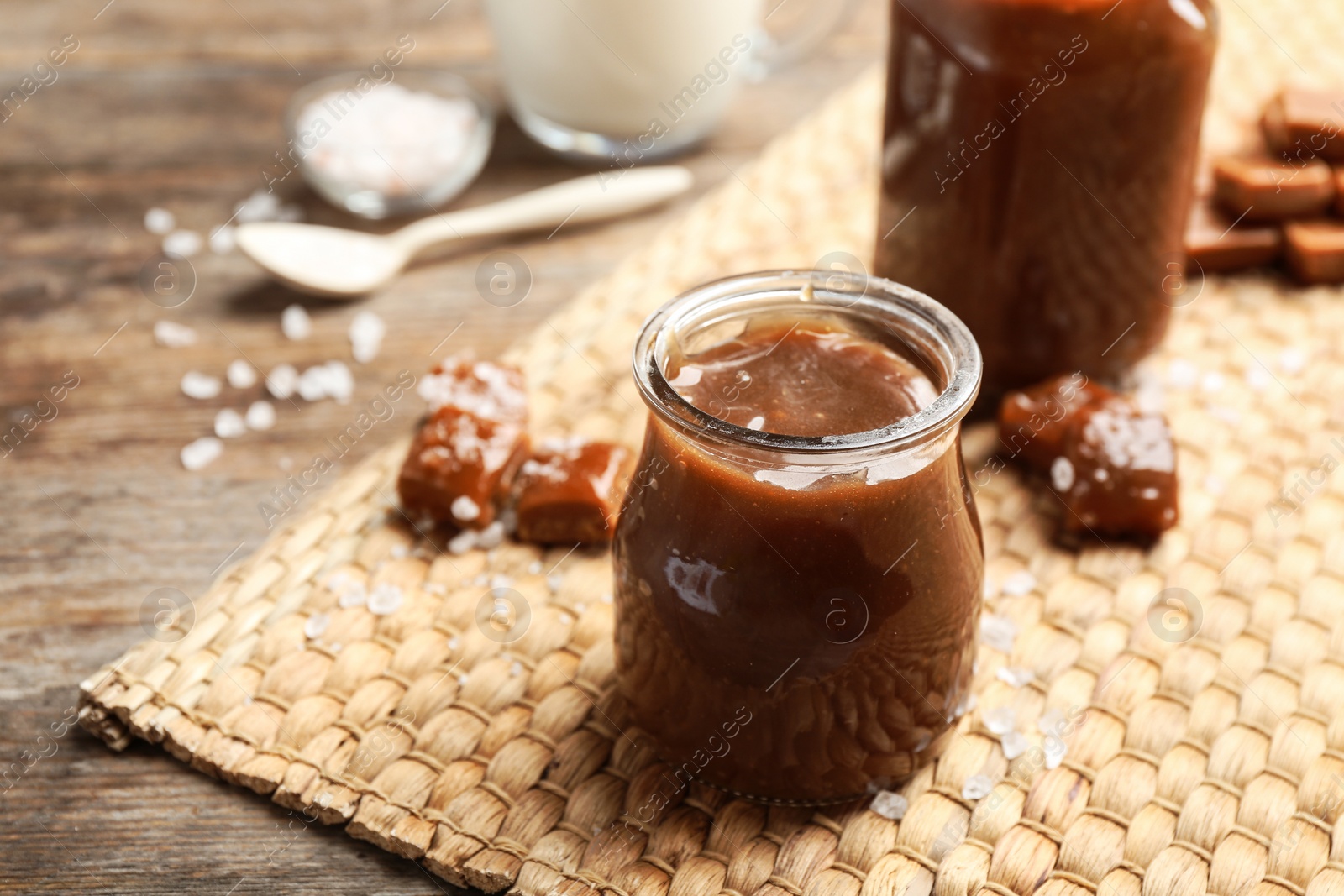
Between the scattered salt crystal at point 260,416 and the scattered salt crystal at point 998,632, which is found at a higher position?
the scattered salt crystal at point 998,632

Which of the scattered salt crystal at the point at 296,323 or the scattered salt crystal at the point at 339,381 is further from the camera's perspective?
the scattered salt crystal at the point at 296,323

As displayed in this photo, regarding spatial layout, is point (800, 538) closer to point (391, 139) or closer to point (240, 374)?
point (240, 374)

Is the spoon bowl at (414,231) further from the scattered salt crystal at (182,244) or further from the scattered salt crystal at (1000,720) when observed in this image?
the scattered salt crystal at (1000,720)

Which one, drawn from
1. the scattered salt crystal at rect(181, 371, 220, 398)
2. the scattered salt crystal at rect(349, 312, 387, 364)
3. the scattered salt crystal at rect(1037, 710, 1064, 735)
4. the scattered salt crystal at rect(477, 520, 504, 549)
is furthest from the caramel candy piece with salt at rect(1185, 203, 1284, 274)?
the scattered salt crystal at rect(181, 371, 220, 398)

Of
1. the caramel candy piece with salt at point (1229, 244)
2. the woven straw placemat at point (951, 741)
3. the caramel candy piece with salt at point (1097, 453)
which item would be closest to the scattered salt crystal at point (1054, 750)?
the woven straw placemat at point (951, 741)

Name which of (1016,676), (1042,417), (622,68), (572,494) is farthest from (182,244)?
(1016,676)

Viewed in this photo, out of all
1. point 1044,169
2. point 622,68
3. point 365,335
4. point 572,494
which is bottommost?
point 365,335

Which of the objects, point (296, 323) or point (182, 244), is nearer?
point (296, 323)
